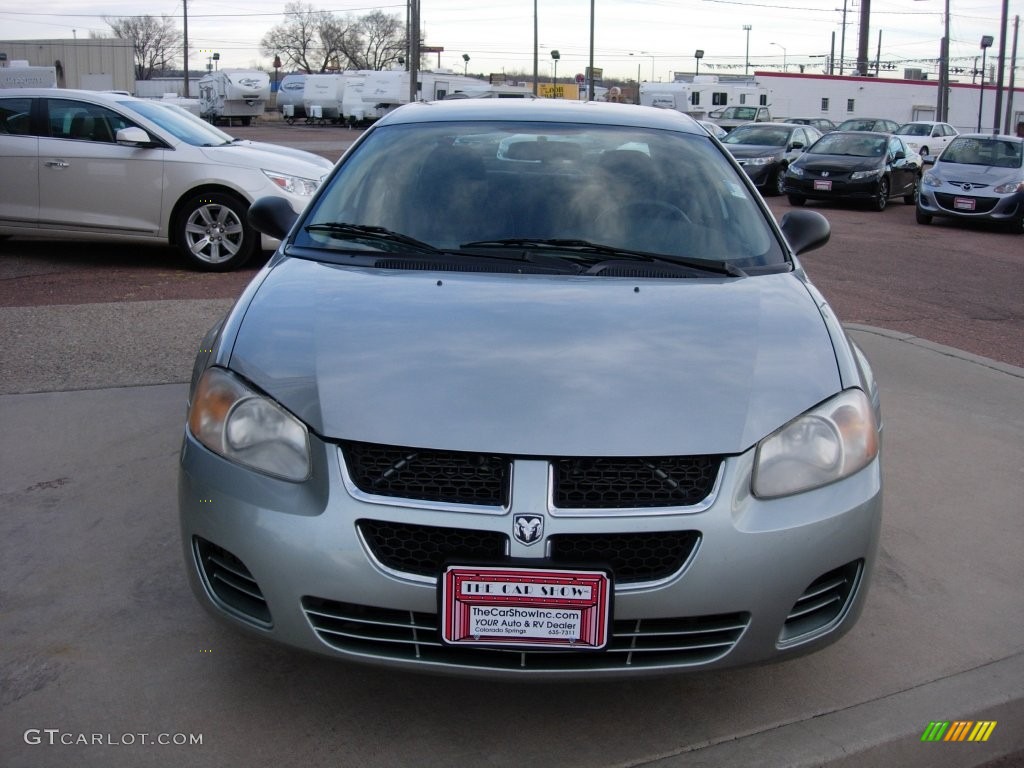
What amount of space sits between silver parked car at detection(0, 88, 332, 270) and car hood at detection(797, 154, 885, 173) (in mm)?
12415

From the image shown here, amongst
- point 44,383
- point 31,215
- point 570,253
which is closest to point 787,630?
point 570,253

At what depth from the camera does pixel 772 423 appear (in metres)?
2.67

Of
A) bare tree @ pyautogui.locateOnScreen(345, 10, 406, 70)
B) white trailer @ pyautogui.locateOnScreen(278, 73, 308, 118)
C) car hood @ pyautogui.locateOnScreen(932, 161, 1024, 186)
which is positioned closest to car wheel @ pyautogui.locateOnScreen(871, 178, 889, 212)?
car hood @ pyautogui.locateOnScreen(932, 161, 1024, 186)

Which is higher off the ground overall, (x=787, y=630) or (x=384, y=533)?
(x=384, y=533)

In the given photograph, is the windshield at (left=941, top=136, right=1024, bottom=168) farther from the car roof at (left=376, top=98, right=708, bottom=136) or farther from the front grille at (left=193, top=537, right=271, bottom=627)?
the front grille at (left=193, top=537, right=271, bottom=627)

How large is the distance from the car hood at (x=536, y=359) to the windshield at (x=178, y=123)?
7.13m

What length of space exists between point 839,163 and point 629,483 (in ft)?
60.5

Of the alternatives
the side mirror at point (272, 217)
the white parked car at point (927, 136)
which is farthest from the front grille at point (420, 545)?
the white parked car at point (927, 136)

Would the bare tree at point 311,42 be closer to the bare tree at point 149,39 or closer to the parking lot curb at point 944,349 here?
the bare tree at point 149,39

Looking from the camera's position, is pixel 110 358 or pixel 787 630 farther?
pixel 110 358

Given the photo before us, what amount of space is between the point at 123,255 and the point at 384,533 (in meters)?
9.00

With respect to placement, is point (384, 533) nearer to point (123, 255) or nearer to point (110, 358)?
point (110, 358)

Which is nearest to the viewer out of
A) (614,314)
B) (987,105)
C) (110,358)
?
(614,314)

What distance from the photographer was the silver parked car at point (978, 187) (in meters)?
16.8
